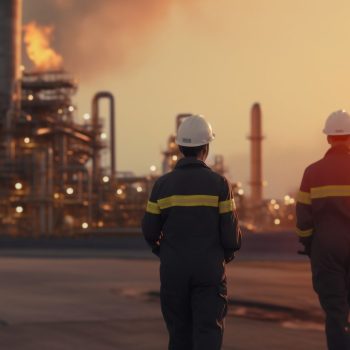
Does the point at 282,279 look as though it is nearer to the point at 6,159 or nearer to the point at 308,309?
the point at 308,309

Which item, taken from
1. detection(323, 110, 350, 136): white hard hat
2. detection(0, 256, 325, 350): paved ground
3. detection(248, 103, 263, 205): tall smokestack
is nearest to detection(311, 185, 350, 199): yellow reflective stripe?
detection(323, 110, 350, 136): white hard hat

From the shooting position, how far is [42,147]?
59.7 m

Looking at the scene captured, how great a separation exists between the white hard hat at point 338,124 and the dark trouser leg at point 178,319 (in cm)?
191

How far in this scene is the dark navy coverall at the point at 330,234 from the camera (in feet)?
22.7

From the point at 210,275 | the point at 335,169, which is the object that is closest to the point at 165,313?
the point at 210,275

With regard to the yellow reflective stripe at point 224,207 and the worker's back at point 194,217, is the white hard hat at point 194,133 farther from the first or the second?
the yellow reflective stripe at point 224,207

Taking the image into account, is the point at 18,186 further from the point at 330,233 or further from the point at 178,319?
the point at 178,319

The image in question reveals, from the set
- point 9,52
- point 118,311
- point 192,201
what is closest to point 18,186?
point 9,52

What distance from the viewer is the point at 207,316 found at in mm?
6047

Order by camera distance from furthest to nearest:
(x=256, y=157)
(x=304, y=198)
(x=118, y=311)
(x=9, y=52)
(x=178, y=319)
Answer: (x=256, y=157)
(x=9, y=52)
(x=118, y=311)
(x=304, y=198)
(x=178, y=319)

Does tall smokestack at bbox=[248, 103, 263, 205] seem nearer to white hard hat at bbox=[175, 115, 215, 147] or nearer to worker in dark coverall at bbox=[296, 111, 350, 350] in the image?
worker in dark coverall at bbox=[296, 111, 350, 350]

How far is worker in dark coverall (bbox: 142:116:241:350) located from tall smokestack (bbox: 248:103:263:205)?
76.7m

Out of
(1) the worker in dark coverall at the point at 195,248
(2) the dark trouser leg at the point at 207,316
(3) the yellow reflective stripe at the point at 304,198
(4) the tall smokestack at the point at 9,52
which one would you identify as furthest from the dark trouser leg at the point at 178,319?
(4) the tall smokestack at the point at 9,52

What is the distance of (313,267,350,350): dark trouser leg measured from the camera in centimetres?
691
